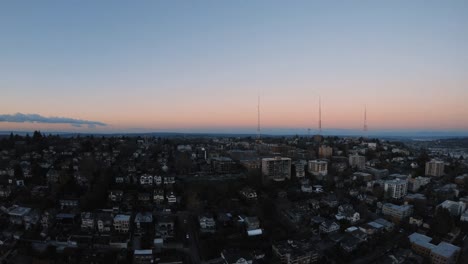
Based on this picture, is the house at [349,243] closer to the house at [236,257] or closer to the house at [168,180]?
the house at [236,257]

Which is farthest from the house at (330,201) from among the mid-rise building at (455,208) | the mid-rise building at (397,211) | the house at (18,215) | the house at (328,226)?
the house at (18,215)

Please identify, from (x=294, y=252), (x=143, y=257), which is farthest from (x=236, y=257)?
(x=143, y=257)

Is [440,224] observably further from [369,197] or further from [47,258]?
[47,258]

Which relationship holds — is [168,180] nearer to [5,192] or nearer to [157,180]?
[157,180]

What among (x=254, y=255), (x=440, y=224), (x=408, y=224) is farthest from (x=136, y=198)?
(x=440, y=224)

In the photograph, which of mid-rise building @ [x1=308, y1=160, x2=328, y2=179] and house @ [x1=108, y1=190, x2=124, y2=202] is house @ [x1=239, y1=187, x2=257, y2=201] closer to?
house @ [x1=108, y1=190, x2=124, y2=202]

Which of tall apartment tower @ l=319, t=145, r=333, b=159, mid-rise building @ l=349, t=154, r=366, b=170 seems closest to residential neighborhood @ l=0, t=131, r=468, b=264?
mid-rise building @ l=349, t=154, r=366, b=170
